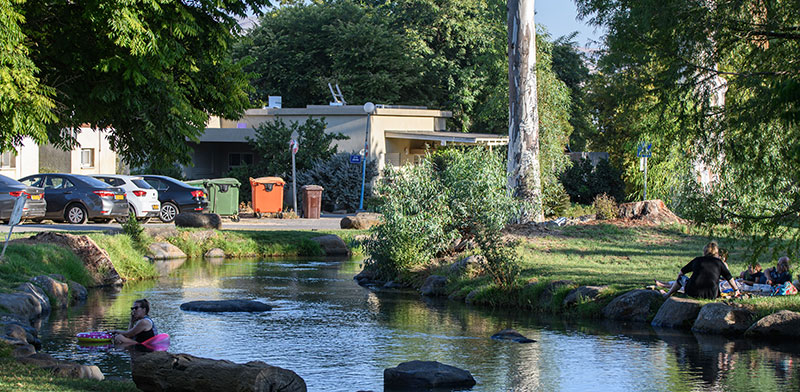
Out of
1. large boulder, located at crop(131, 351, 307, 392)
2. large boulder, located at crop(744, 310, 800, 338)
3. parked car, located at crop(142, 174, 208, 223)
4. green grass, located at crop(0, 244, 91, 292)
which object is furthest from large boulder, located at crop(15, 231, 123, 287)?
large boulder, located at crop(744, 310, 800, 338)

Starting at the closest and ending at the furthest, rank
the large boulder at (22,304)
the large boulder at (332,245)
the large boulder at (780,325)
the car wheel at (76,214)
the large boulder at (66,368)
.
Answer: the large boulder at (66,368), the large boulder at (780,325), the large boulder at (22,304), the large boulder at (332,245), the car wheel at (76,214)

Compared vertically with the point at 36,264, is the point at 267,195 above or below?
above

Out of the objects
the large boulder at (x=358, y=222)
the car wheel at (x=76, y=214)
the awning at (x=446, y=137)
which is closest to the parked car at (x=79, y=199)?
the car wheel at (x=76, y=214)

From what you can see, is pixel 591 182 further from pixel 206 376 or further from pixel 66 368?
pixel 206 376

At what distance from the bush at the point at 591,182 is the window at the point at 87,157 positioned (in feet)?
70.5

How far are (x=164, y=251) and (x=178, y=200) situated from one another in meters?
6.15

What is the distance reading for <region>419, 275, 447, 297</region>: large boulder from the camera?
761 inches

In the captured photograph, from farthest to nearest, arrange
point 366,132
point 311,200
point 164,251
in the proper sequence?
point 366,132, point 311,200, point 164,251

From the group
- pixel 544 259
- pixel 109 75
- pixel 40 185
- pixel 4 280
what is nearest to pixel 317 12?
pixel 40 185

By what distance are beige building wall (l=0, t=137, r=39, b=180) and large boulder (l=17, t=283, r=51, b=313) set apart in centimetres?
2341

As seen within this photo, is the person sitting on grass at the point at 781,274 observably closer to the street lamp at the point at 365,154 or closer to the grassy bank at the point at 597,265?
the grassy bank at the point at 597,265

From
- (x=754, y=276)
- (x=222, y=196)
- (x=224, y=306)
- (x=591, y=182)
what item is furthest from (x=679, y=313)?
(x=591, y=182)

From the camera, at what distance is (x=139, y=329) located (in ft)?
43.1

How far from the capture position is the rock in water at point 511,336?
1410 centimetres
